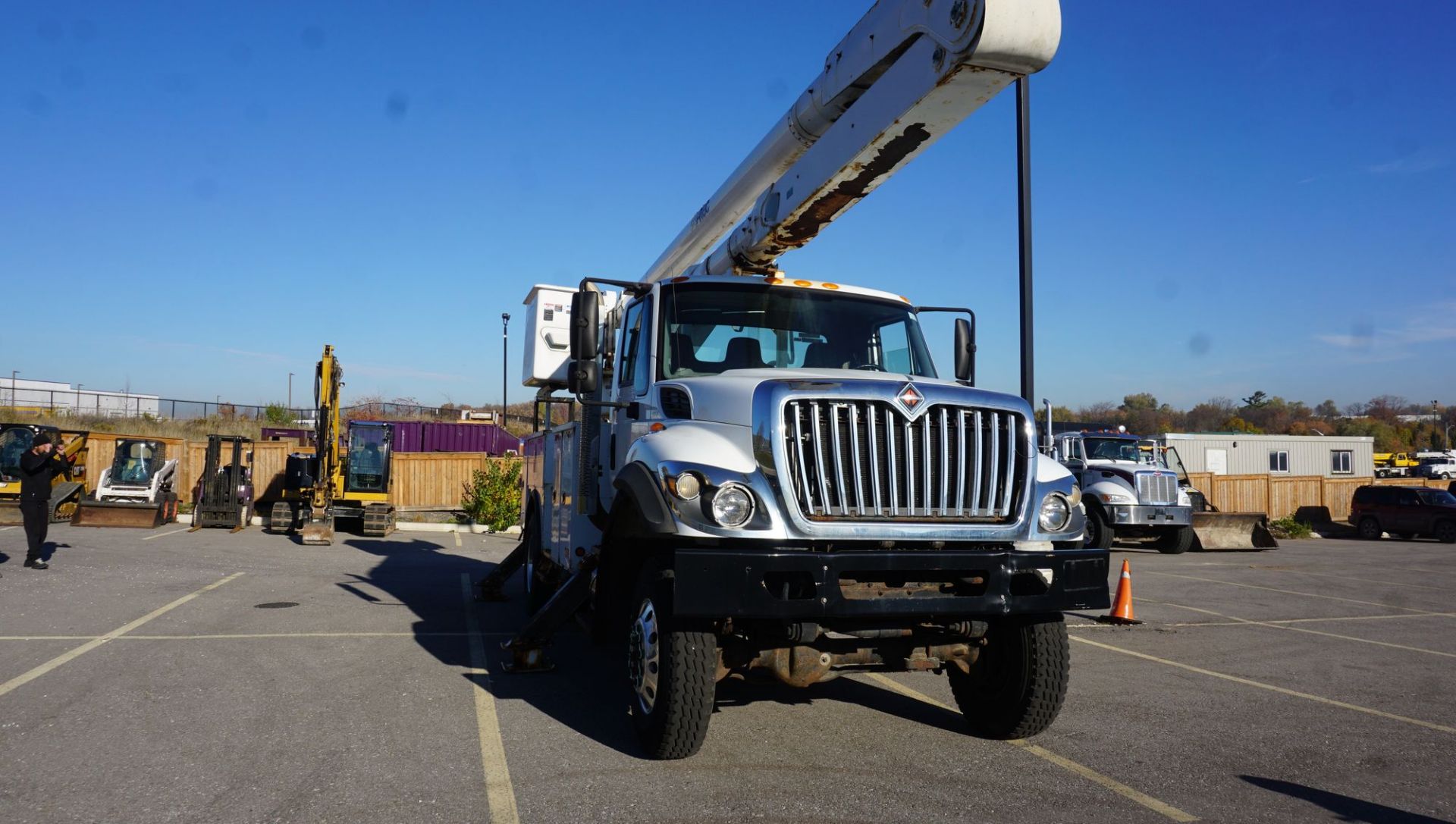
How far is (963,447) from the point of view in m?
5.23

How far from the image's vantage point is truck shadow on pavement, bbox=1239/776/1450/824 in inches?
181

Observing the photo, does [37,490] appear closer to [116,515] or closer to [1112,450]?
[116,515]

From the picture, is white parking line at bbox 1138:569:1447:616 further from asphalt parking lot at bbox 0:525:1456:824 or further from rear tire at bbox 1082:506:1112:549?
asphalt parking lot at bbox 0:525:1456:824

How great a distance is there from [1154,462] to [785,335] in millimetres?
17198

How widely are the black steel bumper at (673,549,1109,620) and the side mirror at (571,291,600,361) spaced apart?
1.81 meters

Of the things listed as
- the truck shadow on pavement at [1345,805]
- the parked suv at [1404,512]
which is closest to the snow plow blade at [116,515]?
the truck shadow on pavement at [1345,805]

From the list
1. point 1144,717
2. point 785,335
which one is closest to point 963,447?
point 785,335

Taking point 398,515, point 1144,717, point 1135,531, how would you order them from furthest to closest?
point 398,515 → point 1135,531 → point 1144,717

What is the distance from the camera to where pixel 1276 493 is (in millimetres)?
31922

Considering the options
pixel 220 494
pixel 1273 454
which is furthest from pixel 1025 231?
pixel 1273 454

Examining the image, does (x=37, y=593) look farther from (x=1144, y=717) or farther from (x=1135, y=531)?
(x=1135, y=531)

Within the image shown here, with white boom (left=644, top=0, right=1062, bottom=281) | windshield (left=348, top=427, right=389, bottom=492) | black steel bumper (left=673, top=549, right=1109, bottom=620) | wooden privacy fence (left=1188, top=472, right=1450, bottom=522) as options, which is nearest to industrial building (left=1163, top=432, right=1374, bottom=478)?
wooden privacy fence (left=1188, top=472, right=1450, bottom=522)

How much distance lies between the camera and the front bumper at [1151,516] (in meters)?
19.3

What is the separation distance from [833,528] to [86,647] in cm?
669
